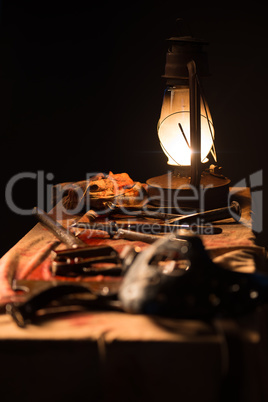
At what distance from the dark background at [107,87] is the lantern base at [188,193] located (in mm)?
886

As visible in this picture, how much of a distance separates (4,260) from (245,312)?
2.44 feet

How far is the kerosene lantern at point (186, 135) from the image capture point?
1898 mm

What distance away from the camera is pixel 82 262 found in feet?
4.45

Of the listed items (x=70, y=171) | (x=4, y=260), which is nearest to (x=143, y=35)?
(x=70, y=171)

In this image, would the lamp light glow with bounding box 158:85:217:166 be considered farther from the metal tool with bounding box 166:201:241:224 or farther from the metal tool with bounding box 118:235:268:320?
the metal tool with bounding box 118:235:268:320

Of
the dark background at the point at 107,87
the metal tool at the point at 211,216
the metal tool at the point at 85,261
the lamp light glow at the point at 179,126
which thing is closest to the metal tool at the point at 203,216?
the metal tool at the point at 211,216

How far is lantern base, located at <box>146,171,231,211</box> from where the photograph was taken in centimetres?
193

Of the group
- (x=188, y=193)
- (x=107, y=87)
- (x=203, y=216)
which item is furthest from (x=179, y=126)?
(x=107, y=87)

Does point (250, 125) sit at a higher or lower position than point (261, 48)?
lower

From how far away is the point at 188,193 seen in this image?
1.93 m
